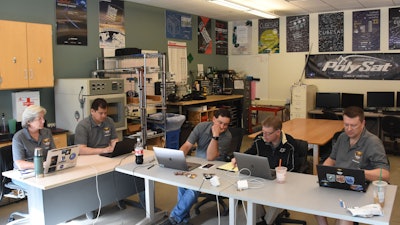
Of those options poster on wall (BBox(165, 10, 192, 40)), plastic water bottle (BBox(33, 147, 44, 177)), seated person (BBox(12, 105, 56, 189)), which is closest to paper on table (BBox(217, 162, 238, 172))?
plastic water bottle (BBox(33, 147, 44, 177))

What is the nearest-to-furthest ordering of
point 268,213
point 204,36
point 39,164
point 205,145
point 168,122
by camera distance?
1. point 39,164
2. point 268,213
3. point 205,145
4. point 168,122
5. point 204,36

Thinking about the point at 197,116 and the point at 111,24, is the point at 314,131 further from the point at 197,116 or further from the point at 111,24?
the point at 111,24

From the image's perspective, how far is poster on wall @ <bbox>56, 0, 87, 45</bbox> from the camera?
5266mm

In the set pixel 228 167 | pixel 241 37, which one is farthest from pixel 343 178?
pixel 241 37

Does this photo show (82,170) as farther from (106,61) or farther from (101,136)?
(106,61)

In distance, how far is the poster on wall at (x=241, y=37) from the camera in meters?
8.80

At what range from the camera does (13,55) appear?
4.37 m

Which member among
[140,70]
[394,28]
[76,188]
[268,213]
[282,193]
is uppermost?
[394,28]

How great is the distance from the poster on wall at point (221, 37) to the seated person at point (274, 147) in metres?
5.62

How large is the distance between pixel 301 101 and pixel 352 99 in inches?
39.5

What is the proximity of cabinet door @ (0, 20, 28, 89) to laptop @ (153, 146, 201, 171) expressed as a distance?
7.37ft

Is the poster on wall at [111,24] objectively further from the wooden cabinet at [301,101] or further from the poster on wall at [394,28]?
the poster on wall at [394,28]

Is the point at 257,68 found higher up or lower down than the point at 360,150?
higher up

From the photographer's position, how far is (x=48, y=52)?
4.77 metres
